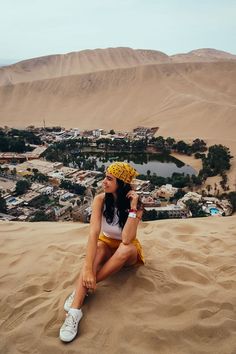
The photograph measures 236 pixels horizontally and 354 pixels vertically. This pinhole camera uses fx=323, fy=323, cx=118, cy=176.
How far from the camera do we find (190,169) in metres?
21.9

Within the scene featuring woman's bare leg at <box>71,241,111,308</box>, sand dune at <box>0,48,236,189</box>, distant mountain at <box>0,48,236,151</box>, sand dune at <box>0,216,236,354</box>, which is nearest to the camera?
sand dune at <box>0,216,236,354</box>

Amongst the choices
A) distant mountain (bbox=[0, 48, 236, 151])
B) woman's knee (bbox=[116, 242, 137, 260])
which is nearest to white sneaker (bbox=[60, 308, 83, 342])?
woman's knee (bbox=[116, 242, 137, 260])

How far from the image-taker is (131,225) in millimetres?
2031

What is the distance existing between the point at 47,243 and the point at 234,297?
1.63 metres

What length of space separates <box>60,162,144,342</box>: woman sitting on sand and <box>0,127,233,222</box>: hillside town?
9.86m

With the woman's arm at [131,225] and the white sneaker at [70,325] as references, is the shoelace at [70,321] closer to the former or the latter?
the white sneaker at [70,325]

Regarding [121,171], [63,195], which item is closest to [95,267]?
[121,171]

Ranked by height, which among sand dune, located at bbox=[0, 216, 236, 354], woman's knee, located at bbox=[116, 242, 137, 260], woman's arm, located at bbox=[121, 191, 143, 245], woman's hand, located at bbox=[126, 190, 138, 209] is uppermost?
woman's hand, located at bbox=[126, 190, 138, 209]

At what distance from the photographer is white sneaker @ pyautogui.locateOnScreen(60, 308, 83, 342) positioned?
63.1 inches

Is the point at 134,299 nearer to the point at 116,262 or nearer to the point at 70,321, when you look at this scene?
the point at 116,262

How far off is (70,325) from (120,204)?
788 mm

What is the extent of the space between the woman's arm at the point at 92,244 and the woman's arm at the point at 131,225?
18cm

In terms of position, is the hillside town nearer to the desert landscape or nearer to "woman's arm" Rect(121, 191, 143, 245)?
the desert landscape

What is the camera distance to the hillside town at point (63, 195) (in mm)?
12703
